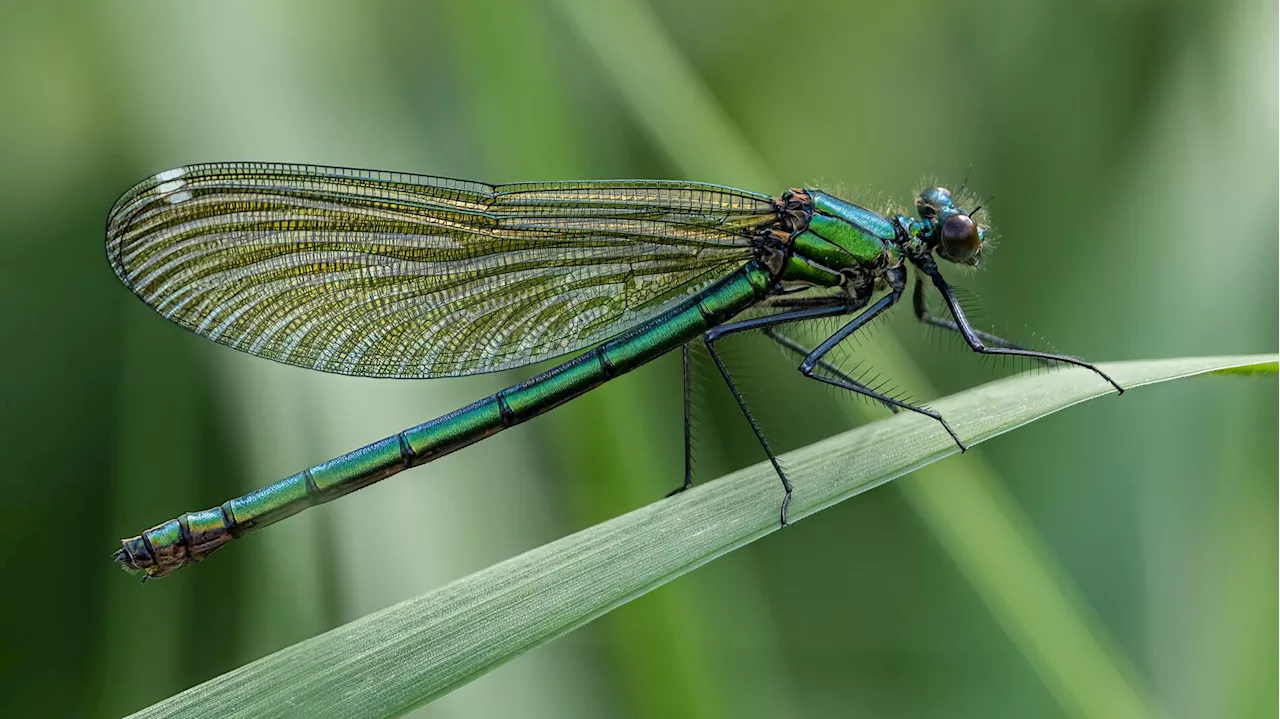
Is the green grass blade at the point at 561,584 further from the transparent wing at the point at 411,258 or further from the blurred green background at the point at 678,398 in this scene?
the transparent wing at the point at 411,258

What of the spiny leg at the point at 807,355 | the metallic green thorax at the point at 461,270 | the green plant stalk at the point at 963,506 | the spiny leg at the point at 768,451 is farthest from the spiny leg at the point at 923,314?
the spiny leg at the point at 768,451

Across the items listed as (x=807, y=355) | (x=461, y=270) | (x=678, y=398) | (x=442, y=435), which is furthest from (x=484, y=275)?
(x=807, y=355)

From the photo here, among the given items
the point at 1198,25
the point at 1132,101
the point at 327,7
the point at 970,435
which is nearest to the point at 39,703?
the point at 327,7

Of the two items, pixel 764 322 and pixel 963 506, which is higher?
pixel 764 322

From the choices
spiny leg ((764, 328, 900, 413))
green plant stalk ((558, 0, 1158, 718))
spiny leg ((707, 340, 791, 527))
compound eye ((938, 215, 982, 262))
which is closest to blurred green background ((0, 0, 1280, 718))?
Result: green plant stalk ((558, 0, 1158, 718))

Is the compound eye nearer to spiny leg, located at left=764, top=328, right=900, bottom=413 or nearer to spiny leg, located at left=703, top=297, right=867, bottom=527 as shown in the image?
spiny leg, located at left=703, top=297, right=867, bottom=527

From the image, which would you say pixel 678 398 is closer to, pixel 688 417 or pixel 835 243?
pixel 688 417

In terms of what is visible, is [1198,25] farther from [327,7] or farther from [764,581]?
[327,7]
